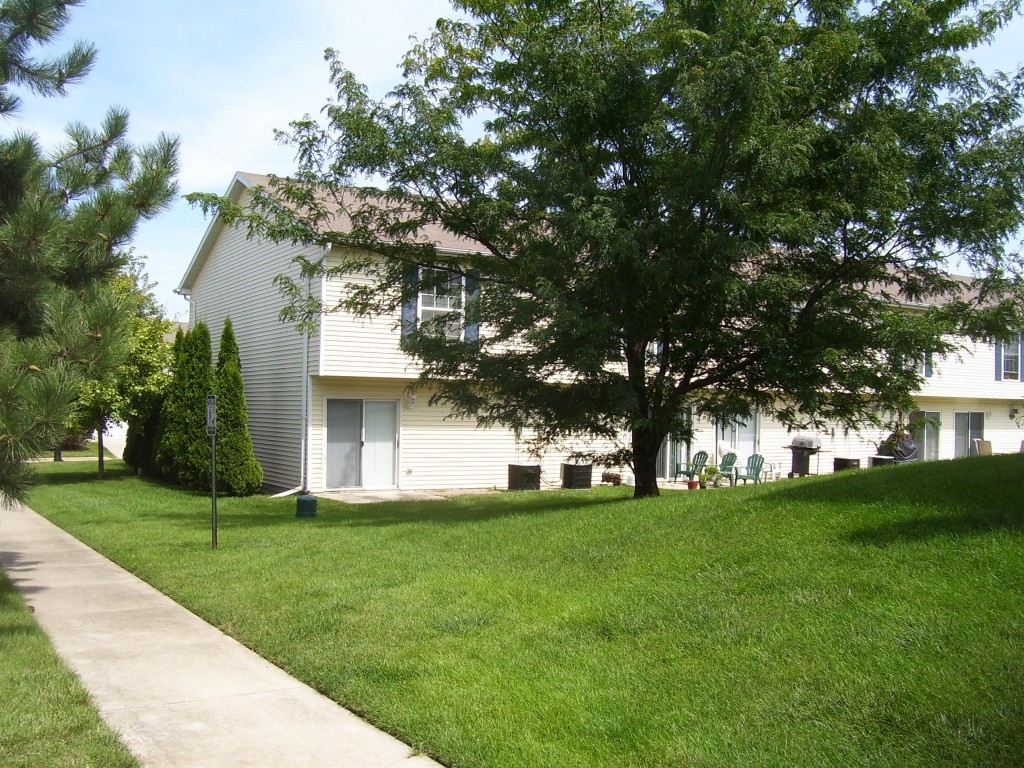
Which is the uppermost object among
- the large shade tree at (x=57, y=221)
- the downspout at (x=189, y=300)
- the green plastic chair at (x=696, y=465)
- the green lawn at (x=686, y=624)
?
the downspout at (x=189, y=300)

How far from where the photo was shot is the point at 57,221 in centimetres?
764

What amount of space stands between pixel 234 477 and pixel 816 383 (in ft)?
37.3

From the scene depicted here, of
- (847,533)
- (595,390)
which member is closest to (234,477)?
(595,390)

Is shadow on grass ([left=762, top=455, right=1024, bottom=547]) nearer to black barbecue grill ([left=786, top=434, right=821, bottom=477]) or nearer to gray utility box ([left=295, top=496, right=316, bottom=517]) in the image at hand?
gray utility box ([left=295, top=496, right=316, bottom=517])

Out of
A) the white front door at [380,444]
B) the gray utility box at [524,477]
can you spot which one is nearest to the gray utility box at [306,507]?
the white front door at [380,444]

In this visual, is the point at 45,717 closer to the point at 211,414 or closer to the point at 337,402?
the point at 211,414

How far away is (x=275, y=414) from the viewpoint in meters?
20.7

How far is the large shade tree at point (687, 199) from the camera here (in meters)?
11.8

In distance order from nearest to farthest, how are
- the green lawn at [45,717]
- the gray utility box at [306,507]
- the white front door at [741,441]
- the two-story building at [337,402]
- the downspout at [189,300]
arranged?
the green lawn at [45,717]
the gray utility box at [306,507]
the two-story building at [337,402]
the white front door at [741,441]
the downspout at [189,300]

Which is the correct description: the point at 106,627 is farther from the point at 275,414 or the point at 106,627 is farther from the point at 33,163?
the point at 275,414

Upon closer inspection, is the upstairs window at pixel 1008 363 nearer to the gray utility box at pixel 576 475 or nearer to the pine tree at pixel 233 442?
the gray utility box at pixel 576 475

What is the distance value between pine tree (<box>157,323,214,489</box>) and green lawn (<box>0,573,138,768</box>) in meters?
12.3

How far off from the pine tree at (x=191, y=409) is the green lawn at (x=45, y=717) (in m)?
12.3

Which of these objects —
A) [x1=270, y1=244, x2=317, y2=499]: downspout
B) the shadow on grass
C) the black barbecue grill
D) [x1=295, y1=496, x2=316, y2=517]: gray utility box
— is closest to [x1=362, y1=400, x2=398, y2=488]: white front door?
[x1=270, y1=244, x2=317, y2=499]: downspout
